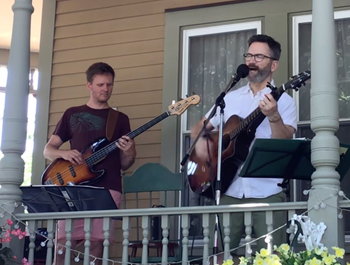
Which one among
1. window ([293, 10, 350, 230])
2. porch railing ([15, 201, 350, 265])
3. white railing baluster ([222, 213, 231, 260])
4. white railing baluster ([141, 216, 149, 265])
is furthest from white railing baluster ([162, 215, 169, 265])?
window ([293, 10, 350, 230])

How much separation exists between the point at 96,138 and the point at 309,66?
2025 millimetres

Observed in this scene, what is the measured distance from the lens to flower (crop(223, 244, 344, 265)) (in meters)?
3.73

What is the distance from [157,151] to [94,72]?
3.34 ft

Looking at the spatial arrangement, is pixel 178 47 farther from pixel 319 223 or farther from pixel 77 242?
pixel 319 223

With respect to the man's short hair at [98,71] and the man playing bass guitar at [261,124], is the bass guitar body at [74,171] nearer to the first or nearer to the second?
the man's short hair at [98,71]

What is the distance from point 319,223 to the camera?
4262mm

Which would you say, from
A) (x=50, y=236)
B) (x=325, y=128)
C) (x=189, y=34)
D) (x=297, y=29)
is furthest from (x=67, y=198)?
(x=297, y=29)

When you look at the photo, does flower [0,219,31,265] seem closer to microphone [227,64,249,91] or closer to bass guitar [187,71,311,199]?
bass guitar [187,71,311,199]

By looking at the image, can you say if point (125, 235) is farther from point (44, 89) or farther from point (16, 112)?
point (44, 89)

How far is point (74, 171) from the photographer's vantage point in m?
5.80

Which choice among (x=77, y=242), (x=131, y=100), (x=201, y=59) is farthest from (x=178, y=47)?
(x=77, y=242)

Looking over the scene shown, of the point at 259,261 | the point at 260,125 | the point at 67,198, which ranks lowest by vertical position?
the point at 259,261

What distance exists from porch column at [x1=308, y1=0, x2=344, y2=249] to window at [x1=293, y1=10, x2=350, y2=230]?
4.98 feet

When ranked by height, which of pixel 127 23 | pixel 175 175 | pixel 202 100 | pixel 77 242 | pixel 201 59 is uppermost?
pixel 127 23
